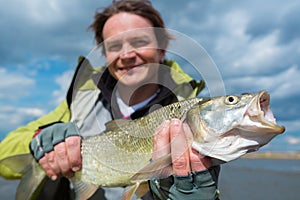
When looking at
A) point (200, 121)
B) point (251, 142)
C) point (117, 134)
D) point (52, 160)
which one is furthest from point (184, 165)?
point (52, 160)

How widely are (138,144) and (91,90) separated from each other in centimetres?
171

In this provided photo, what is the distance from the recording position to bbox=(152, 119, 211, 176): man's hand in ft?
7.98

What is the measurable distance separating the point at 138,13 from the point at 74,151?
6.16ft

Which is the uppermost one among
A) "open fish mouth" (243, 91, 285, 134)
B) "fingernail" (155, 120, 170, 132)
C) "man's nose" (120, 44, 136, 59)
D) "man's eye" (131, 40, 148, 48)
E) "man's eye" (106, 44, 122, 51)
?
"man's eye" (106, 44, 122, 51)

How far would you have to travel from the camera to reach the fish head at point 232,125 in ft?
6.77

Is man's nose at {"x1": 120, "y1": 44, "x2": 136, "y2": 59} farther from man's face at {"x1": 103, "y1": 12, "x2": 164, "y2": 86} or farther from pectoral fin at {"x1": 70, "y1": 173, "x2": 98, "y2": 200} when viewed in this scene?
pectoral fin at {"x1": 70, "y1": 173, "x2": 98, "y2": 200}

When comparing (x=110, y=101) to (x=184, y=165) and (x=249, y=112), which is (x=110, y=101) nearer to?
(x=184, y=165)

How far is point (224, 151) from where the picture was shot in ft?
7.37

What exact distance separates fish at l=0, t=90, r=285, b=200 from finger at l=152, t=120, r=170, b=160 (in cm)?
6

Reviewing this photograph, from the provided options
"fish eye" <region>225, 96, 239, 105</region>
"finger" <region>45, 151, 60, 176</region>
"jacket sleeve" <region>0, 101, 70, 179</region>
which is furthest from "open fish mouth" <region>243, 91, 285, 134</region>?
"jacket sleeve" <region>0, 101, 70, 179</region>

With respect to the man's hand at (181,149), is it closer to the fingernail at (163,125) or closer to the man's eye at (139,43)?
the fingernail at (163,125)

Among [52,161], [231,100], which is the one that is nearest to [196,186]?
[231,100]

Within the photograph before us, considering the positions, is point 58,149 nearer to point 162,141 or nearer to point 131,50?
point 162,141

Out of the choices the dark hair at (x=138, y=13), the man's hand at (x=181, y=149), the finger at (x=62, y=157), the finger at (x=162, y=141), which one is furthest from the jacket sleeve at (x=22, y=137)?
the man's hand at (x=181, y=149)
